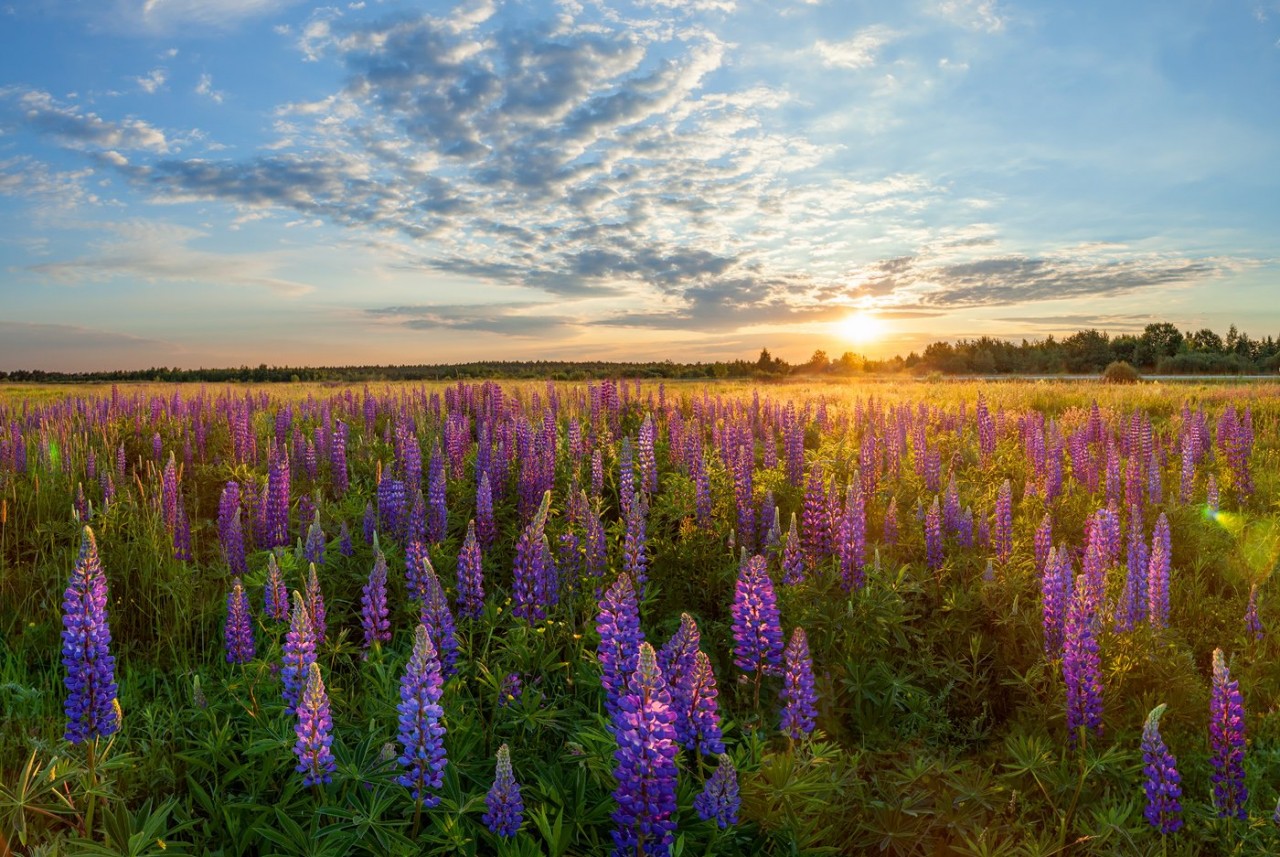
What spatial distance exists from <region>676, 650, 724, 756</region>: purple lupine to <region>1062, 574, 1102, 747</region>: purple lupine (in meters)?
2.10

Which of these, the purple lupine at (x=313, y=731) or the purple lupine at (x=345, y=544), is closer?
the purple lupine at (x=313, y=731)

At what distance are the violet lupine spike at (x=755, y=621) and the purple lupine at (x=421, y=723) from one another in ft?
4.72

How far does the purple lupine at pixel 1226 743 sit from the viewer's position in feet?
11.5

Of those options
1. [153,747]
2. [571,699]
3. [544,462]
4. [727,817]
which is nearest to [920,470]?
[544,462]

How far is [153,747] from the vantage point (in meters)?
3.63

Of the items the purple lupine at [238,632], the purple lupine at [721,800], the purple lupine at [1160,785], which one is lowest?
the purple lupine at [1160,785]

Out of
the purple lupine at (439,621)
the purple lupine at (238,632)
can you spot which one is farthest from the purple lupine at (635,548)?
the purple lupine at (238,632)

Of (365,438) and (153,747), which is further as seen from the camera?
(365,438)

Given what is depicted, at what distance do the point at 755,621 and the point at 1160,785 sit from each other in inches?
76.5

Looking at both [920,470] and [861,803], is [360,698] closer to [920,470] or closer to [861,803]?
[861,803]

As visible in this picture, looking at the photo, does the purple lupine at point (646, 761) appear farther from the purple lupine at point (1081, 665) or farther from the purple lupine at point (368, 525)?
the purple lupine at point (368, 525)

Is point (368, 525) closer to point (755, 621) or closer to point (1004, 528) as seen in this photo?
point (755, 621)

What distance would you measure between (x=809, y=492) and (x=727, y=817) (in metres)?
3.21

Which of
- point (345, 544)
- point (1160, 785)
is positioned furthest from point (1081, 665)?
point (345, 544)
